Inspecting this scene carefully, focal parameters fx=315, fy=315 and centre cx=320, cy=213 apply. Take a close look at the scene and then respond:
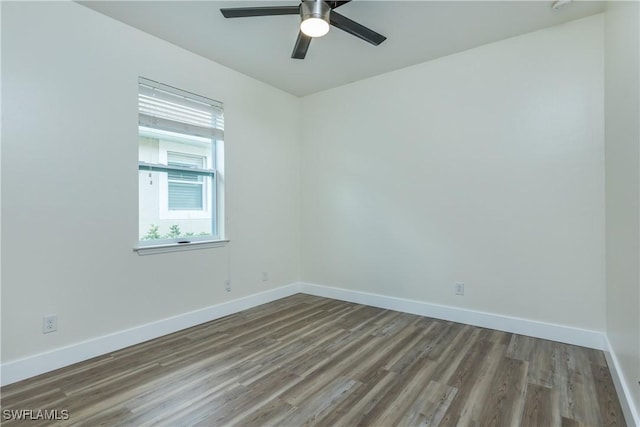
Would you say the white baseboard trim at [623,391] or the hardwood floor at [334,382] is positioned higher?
the white baseboard trim at [623,391]

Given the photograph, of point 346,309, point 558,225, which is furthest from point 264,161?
point 558,225

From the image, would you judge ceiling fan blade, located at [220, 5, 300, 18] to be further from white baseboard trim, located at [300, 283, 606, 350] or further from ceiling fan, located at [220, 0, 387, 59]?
white baseboard trim, located at [300, 283, 606, 350]

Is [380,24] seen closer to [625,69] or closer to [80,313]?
[625,69]

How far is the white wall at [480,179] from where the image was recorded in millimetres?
2707

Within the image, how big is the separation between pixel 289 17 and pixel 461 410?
3.12 metres

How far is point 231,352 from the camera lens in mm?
2615

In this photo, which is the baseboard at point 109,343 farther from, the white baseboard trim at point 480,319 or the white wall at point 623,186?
the white wall at point 623,186

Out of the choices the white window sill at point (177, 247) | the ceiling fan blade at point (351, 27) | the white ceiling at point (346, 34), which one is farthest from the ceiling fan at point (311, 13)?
the white window sill at point (177, 247)

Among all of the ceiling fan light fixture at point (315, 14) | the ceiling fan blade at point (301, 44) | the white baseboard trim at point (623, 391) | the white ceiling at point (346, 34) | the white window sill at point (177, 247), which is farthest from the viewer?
the white window sill at point (177, 247)

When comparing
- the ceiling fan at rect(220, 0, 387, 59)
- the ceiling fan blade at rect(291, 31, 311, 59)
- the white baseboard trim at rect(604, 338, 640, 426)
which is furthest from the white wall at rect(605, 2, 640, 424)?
the ceiling fan blade at rect(291, 31, 311, 59)

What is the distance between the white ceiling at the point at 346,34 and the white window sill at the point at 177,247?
6.42 ft

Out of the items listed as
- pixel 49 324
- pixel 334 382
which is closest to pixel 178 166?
pixel 49 324

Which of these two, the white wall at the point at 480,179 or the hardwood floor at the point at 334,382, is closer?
the hardwood floor at the point at 334,382

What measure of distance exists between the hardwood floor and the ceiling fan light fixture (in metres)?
2.45
